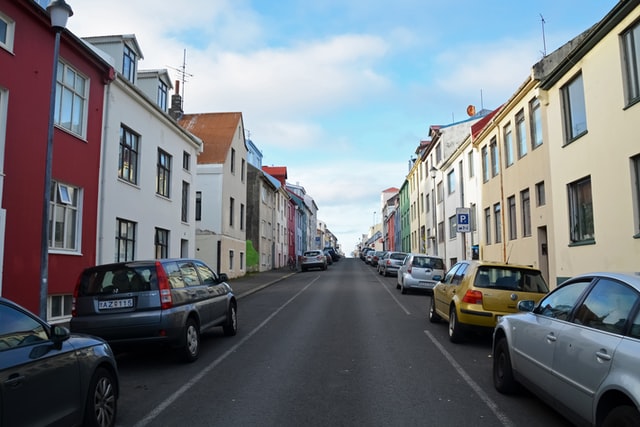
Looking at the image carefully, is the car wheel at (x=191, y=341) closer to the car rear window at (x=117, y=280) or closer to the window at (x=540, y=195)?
the car rear window at (x=117, y=280)

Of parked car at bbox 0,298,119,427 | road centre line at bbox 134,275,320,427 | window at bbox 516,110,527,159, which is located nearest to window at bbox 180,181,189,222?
road centre line at bbox 134,275,320,427

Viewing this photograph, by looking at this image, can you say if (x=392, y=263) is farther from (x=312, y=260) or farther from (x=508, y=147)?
(x=508, y=147)

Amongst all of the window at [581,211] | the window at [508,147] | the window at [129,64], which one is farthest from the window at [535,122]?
the window at [129,64]

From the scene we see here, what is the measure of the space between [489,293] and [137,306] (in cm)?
590

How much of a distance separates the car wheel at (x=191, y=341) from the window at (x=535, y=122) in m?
13.5

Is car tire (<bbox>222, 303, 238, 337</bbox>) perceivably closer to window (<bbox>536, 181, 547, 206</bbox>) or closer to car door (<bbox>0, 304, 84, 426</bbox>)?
car door (<bbox>0, 304, 84, 426</bbox>)

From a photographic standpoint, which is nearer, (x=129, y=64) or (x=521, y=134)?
(x=129, y=64)

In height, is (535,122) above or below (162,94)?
below

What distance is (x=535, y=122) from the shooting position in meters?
17.5

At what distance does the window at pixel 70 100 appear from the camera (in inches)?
488

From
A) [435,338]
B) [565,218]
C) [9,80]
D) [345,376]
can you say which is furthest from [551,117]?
[9,80]

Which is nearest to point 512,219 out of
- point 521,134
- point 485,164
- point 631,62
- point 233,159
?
point 521,134

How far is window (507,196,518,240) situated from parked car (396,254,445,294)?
118 inches

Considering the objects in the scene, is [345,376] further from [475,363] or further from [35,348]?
[35,348]
